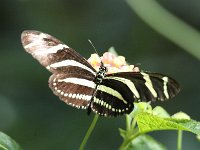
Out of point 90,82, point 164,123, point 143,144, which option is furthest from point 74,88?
point 164,123

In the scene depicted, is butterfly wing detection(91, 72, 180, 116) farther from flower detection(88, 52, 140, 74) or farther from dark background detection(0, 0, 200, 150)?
dark background detection(0, 0, 200, 150)

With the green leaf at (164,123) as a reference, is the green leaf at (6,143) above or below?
Answer: below

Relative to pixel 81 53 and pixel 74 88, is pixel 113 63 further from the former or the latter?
pixel 81 53

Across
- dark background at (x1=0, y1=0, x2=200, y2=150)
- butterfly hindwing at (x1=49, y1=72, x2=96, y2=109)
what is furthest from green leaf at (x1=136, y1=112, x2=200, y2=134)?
dark background at (x1=0, y1=0, x2=200, y2=150)

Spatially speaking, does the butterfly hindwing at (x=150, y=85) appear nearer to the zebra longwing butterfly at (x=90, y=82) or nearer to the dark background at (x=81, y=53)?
the zebra longwing butterfly at (x=90, y=82)

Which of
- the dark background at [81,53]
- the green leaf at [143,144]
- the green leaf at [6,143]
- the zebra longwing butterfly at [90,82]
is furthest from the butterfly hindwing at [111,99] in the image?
the dark background at [81,53]

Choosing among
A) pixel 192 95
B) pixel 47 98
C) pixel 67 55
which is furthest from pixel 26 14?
pixel 67 55
